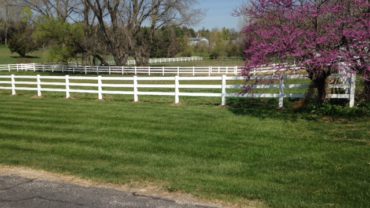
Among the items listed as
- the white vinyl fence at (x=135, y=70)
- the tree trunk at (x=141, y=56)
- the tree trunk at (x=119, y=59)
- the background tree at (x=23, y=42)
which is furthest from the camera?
the background tree at (x=23, y=42)

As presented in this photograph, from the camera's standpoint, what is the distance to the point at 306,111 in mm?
13297

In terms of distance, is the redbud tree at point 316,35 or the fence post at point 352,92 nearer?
the redbud tree at point 316,35

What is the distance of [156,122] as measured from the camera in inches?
478

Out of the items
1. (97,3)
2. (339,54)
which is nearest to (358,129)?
(339,54)

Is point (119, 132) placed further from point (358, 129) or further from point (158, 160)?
point (358, 129)

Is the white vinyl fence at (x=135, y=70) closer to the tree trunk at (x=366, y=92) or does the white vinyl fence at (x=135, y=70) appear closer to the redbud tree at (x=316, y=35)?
the tree trunk at (x=366, y=92)

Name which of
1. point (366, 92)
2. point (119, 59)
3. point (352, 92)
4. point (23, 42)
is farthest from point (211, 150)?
point (23, 42)

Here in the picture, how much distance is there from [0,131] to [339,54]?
8833 millimetres

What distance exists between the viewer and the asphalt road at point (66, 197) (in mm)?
5582

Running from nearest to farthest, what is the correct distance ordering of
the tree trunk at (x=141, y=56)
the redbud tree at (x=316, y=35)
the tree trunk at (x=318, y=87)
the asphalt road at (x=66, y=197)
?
the asphalt road at (x=66, y=197) < the redbud tree at (x=316, y=35) < the tree trunk at (x=318, y=87) < the tree trunk at (x=141, y=56)

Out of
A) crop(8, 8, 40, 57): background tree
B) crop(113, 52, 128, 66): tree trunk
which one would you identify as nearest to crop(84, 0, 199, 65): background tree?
crop(113, 52, 128, 66): tree trunk

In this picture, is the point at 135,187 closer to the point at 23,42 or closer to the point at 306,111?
the point at 306,111

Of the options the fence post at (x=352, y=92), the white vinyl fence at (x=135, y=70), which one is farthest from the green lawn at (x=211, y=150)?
the white vinyl fence at (x=135, y=70)

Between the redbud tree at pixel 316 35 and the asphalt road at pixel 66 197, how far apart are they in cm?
636
